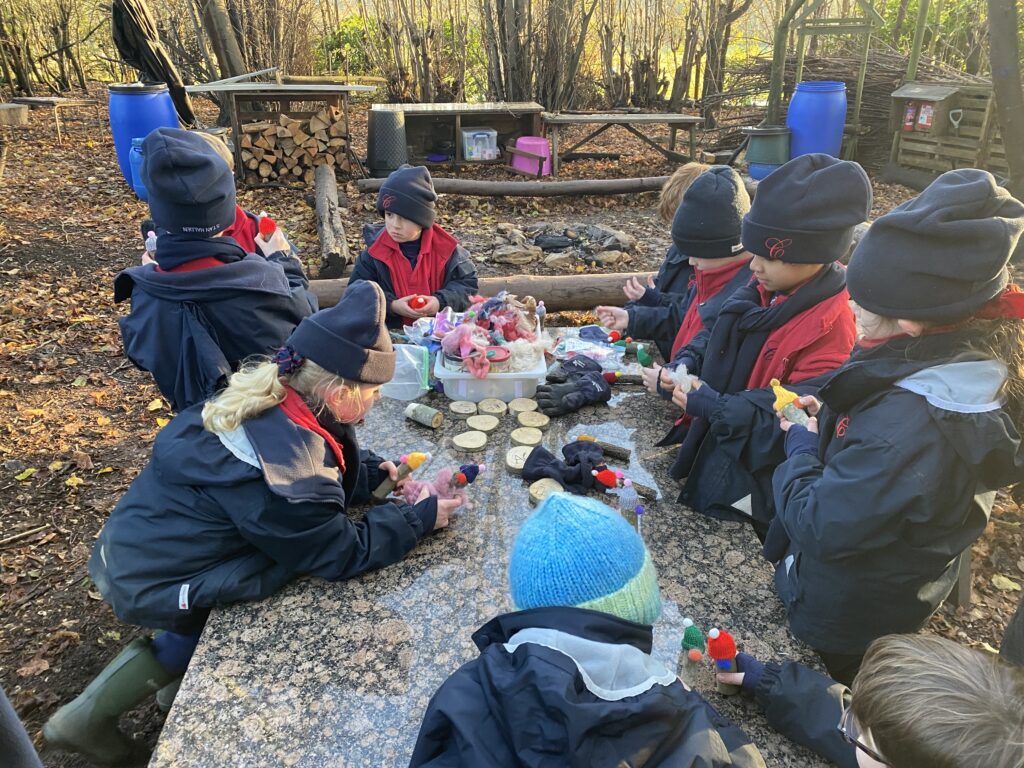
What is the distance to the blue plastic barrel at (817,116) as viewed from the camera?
904cm

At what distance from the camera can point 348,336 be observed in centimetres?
207

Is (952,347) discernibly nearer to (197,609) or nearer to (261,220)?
(197,609)

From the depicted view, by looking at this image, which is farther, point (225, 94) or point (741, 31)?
point (741, 31)

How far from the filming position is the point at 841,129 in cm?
926

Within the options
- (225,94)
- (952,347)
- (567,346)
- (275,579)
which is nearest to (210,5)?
(225,94)

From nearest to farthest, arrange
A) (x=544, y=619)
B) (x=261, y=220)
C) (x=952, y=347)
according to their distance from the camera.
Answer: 1. (x=544, y=619)
2. (x=952, y=347)
3. (x=261, y=220)

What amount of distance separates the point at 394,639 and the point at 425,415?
1284mm

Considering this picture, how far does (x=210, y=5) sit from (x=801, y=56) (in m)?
9.81

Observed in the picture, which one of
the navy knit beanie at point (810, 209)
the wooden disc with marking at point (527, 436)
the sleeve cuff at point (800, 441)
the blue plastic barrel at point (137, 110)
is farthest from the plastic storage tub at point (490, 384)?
the blue plastic barrel at point (137, 110)

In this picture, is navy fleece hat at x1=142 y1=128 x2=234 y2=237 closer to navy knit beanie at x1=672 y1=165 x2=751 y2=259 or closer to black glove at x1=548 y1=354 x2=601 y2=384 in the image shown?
black glove at x1=548 y1=354 x2=601 y2=384

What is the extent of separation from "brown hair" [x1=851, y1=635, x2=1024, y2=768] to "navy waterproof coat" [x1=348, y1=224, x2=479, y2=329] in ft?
10.6

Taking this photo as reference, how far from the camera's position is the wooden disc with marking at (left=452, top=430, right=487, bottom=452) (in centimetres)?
307

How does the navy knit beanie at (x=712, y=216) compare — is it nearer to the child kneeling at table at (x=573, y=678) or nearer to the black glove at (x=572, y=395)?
the black glove at (x=572, y=395)

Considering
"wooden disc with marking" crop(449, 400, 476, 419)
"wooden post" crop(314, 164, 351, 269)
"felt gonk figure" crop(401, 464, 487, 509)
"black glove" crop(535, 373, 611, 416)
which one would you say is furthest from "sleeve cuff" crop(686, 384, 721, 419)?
"wooden post" crop(314, 164, 351, 269)
